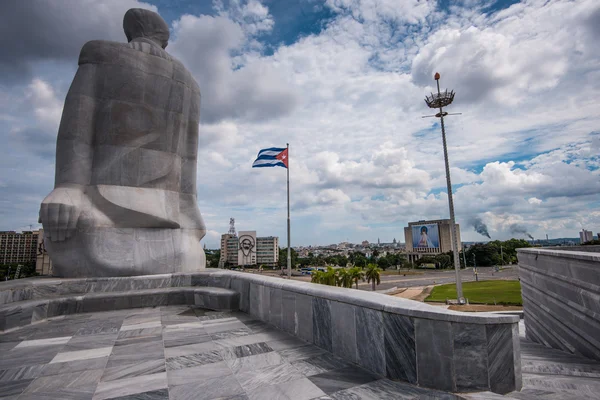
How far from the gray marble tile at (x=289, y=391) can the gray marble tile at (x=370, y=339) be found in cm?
72

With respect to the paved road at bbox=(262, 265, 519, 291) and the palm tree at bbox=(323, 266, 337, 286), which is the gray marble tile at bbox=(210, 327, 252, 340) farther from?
the paved road at bbox=(262, 265, 519, 291)

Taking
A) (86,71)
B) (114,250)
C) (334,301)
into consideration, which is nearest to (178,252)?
(114,250)

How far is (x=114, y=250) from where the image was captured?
8305mm

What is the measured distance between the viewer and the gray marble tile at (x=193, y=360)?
3.77 meters

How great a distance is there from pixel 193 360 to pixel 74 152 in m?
7.19

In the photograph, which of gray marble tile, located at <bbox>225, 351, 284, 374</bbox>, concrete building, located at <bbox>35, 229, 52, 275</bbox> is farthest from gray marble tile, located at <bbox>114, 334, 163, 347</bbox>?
concrete building, located at <bbox>35, 229, 52, 275</bbox>

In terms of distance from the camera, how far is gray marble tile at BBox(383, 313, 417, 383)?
3127 mm

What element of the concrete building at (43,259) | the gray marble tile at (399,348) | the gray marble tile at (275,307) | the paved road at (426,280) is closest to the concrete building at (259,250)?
the paved road at (426,280)

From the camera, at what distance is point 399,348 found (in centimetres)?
322

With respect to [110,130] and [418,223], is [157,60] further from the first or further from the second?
[418,223]

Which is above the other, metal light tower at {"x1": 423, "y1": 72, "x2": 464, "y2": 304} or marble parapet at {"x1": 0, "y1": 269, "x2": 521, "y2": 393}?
metal light tower at {"x1": 423, "y1": 72, "x2": 464, "y2": 304}

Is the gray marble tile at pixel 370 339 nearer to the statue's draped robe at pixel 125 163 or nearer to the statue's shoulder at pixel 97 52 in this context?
the statue's draped robe at pixel 125 163

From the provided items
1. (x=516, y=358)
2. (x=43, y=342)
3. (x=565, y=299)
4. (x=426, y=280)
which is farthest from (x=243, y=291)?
(x=426, y=280)

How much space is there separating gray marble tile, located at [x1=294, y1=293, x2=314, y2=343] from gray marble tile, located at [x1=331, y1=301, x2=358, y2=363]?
520mm
